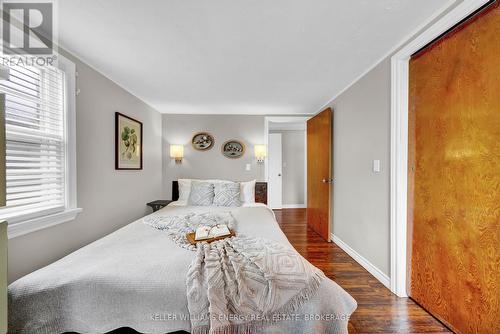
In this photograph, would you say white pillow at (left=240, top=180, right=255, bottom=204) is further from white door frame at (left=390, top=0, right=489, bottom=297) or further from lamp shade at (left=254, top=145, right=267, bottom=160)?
white door frame at (left=390, top=0, right=489, bottom=297)

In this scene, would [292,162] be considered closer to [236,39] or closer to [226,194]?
[226,194]

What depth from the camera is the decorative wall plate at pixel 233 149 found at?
3961 mm

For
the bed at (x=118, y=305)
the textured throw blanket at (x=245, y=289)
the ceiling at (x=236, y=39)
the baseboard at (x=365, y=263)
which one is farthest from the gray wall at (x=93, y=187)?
the baseboard at (x=365, y=263)

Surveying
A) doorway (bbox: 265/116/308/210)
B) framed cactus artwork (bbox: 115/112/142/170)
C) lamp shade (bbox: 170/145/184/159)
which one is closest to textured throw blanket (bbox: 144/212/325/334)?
framed cactus artwork (bbox: 115/112/142/170)

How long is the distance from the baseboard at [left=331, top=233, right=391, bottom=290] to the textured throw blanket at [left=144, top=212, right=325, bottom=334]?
128cm

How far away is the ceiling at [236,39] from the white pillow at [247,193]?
143 centimetres

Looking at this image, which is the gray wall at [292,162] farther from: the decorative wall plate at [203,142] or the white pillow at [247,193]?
the white pillow at [247,193]

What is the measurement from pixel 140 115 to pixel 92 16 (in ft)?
6.04

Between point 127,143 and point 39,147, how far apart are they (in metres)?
1.14

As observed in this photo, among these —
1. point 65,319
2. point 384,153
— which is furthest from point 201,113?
point 65,319

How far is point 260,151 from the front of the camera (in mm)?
3918

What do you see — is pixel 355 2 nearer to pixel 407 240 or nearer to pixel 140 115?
pixel 407 240

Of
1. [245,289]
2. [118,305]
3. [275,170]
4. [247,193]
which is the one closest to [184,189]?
[247,193]

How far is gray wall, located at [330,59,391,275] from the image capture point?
79.7 inches
